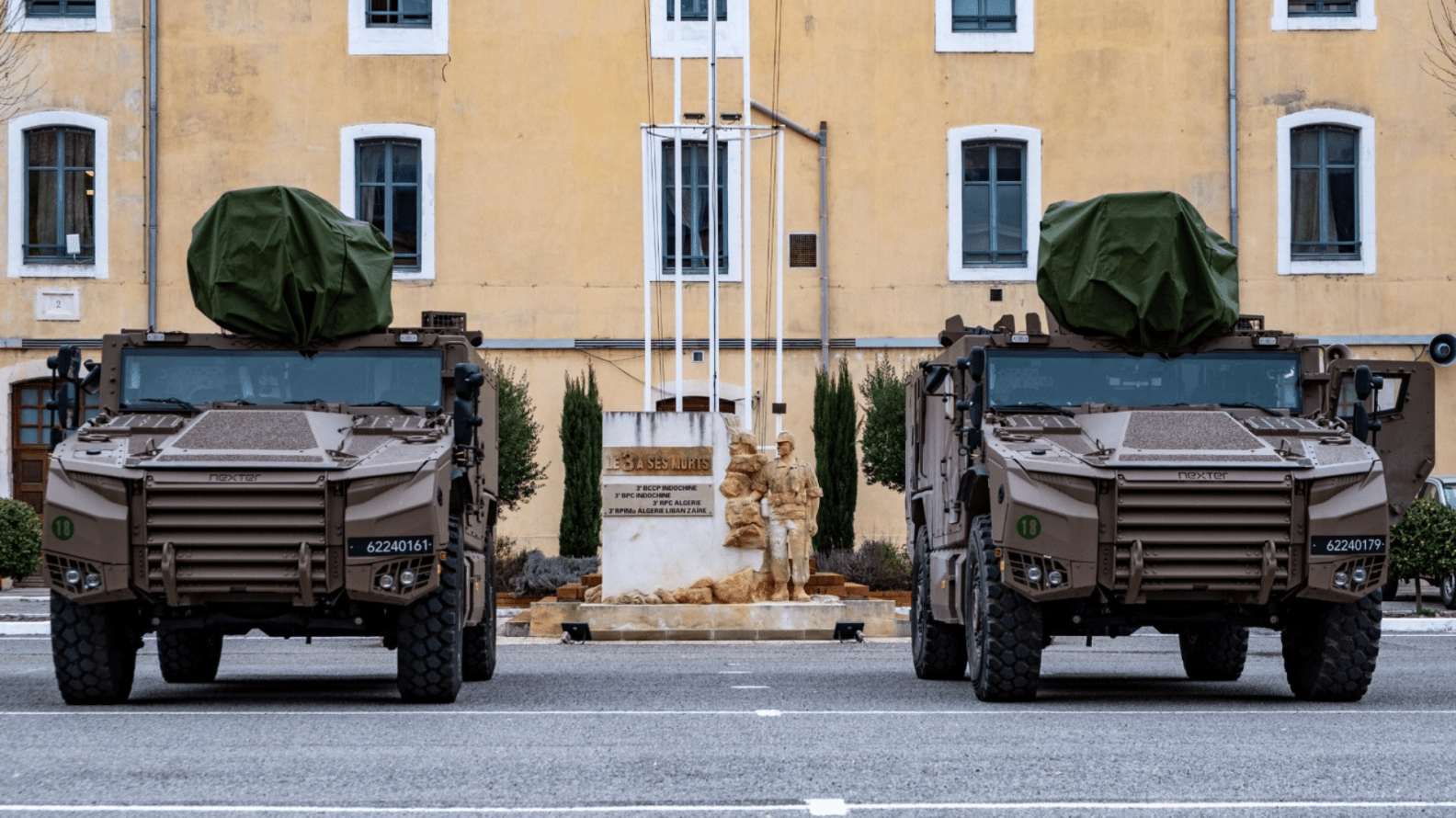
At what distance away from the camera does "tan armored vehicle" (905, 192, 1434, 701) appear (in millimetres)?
12344

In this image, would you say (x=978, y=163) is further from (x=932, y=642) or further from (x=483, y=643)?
(x=483, y=643)

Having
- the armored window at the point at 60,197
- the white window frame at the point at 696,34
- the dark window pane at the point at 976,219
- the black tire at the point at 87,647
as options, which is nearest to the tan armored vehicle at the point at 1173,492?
the black tire at the point at 87,647

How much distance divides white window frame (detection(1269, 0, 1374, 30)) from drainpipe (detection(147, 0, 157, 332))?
55.4 feet

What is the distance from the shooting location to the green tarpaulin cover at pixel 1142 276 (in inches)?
547

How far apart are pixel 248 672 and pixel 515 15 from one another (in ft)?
56.8

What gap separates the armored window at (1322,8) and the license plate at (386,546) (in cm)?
2359

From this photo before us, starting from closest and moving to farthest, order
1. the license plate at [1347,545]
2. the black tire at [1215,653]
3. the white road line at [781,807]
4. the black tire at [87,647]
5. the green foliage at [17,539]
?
the white road line at [781,807] → the license plate at [1347,545] → the black tire at [87,647] → the black tire at [1215,653] → the green foliage at [17,539]

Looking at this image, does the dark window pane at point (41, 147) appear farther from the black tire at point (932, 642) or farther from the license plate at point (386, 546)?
the license plate at point (386, 546)

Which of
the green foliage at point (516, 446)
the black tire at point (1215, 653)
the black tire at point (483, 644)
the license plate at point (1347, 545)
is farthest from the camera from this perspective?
the green foliage at point (516, 446)

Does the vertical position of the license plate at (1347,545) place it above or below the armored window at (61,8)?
below

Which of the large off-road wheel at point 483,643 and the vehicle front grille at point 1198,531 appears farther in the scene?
the large off-road wheel at point 483,643

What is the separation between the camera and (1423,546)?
24125 millimetres

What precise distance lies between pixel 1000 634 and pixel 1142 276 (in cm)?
274

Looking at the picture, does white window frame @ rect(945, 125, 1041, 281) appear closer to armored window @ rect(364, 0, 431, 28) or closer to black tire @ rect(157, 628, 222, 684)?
armored window @ rect(364, 0, 431, 28)
